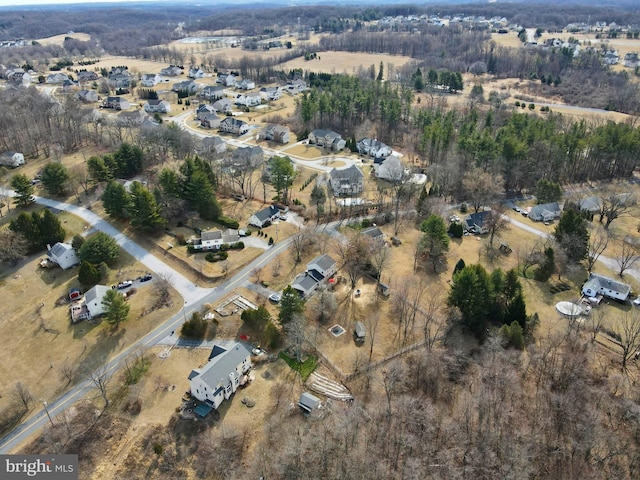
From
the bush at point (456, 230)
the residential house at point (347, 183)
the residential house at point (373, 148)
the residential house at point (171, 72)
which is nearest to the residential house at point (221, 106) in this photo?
the residential house at point (373, 148)

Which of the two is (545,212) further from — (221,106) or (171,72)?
(171,72)

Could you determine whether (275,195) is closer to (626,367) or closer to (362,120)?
(362,120)

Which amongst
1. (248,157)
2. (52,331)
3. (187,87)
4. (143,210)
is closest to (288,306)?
(52,331)

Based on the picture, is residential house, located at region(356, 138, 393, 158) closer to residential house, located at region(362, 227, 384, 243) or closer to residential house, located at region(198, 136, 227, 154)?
residential house, located at region(198, 136, 227, 154)

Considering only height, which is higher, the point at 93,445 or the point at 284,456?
the point at 284,456

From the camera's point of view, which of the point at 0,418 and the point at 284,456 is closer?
the point at 284,456

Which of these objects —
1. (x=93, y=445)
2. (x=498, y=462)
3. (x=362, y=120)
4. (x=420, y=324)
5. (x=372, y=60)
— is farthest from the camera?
(x=372, y=60)

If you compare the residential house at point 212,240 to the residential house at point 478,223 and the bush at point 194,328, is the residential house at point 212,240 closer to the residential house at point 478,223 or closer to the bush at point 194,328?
the bush at point 194,328

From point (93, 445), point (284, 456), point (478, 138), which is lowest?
point (93, 445)

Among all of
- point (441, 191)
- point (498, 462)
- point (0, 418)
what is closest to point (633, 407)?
point (498, 462)
